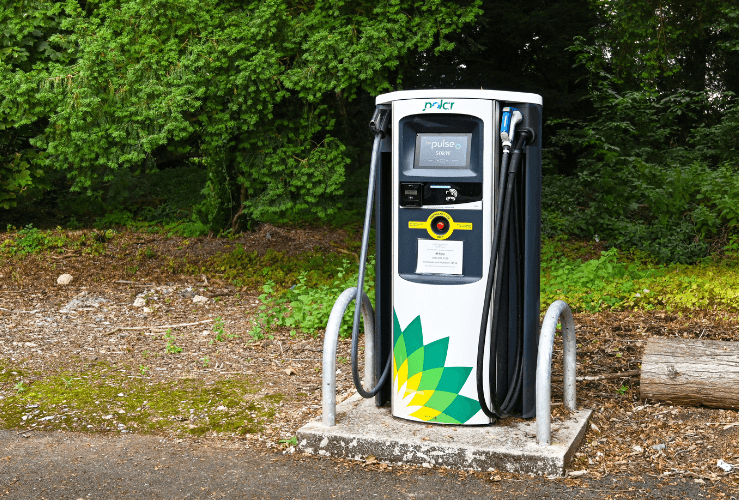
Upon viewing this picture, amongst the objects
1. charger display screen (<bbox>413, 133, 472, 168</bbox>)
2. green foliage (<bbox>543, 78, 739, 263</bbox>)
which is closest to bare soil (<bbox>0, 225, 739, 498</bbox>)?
charger display screen (<bbox>413, 133, 472, 168</bbox>)

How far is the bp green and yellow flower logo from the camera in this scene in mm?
3902

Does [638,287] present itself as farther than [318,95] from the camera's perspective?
No

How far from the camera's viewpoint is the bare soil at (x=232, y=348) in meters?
3.89

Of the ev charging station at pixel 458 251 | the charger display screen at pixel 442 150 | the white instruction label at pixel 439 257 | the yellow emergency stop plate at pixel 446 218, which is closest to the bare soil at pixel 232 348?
the ev charging station at pixel 458 251

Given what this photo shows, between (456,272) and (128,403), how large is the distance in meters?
2.38

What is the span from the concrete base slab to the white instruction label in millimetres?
855

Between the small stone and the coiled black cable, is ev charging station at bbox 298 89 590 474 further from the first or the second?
the small stone

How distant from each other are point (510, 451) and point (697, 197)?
848 cm

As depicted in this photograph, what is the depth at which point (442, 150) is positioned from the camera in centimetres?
392

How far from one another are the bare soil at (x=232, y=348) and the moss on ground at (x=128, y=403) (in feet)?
0.20

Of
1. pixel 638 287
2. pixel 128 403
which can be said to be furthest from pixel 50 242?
pixel 638 287

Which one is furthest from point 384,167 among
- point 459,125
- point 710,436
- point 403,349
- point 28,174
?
point 28,174

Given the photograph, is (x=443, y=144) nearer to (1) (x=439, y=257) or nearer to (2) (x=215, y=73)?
(1) (x=439, y=257)

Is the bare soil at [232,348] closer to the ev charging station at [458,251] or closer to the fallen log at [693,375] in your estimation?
the fallen log at [693,375]
